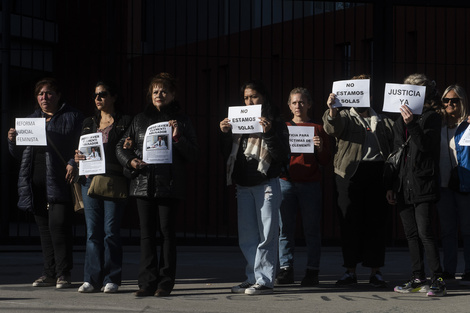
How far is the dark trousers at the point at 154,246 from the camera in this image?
256 inches

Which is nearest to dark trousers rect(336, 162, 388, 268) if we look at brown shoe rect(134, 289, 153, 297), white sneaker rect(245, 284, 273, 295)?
white sneaker rect(245, 284, 273, 295)

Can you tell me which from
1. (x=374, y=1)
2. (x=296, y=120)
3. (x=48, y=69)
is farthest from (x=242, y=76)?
(x=296, y=120)

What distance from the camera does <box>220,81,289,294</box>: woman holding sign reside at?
6.69 meters

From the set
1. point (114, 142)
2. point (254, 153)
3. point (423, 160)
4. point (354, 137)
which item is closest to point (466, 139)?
point (423, 160)

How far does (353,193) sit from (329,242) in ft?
10.5

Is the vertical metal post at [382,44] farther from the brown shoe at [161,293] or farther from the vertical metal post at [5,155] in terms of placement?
the vertical metal post at [5,155]

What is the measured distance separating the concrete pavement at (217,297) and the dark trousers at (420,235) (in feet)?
0.87

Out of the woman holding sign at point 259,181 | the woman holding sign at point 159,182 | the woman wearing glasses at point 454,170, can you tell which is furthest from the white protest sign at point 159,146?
the woman wearing glasses at point 454,170

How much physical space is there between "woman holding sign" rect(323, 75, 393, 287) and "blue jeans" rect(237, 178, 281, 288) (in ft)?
2.45

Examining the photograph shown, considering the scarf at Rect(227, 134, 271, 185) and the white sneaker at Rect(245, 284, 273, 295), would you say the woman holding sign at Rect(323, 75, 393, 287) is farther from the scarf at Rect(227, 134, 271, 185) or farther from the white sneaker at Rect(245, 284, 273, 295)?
the white sneaker at Rect(245, 284, 273, 295)

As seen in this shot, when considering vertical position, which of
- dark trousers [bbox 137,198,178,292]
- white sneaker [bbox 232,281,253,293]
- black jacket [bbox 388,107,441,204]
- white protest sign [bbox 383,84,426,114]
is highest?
white protest sign [bbox 383,84,426,114]

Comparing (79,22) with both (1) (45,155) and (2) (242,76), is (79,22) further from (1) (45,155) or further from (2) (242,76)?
(1) (45,155)

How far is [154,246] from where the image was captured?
657 cm

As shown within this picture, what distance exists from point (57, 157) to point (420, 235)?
3.18 metres
